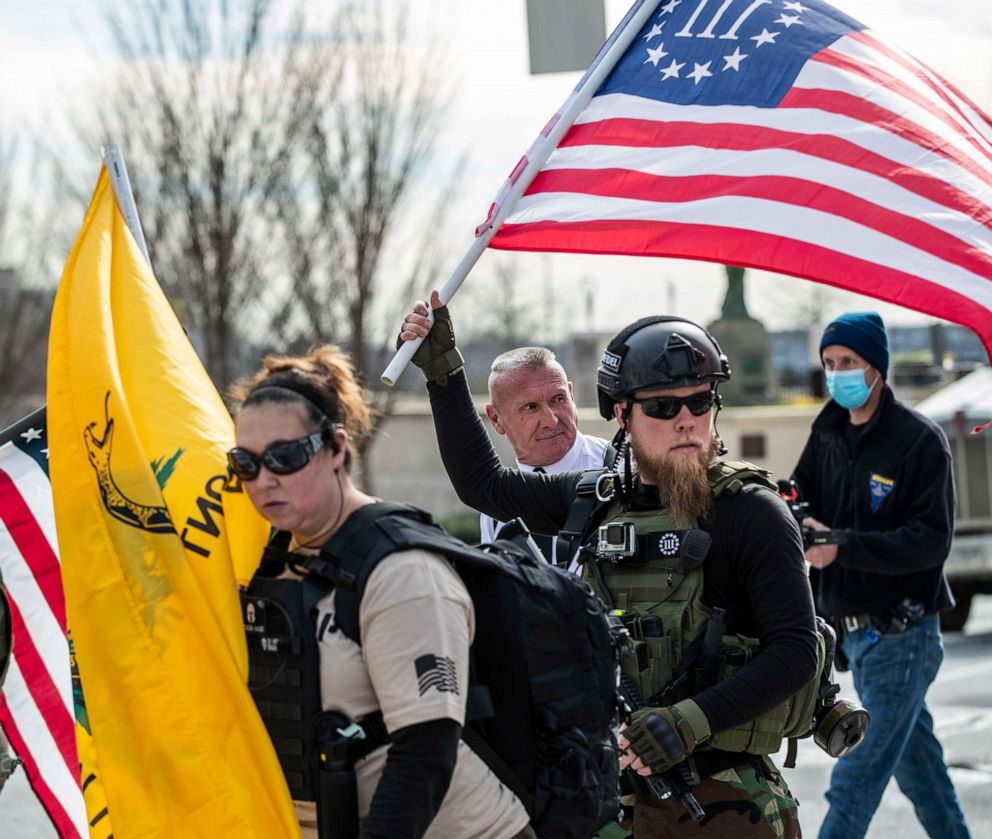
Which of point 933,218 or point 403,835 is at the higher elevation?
point 933,218

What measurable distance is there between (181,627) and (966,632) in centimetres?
1253

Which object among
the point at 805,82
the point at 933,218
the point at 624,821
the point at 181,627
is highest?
the point at 805,82

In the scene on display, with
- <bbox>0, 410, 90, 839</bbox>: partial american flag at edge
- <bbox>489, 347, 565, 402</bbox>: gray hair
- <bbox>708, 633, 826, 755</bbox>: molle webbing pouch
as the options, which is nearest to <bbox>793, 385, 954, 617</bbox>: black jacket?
<bbox>489, 347, 565, 402</bbox>: gray hair

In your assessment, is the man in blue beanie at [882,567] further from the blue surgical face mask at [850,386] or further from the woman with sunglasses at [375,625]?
the woman with sunglasses at [375,625]

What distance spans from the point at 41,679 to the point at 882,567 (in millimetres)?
3009

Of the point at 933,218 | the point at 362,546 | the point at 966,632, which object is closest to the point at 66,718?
the point at 362,546

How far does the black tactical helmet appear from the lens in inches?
144

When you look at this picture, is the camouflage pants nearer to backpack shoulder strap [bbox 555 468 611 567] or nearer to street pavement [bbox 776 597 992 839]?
backpack shoulder strap [bbox 555 468 611 567]

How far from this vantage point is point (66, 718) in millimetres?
4379

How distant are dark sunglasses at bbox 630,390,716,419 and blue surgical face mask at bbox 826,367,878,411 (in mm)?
2287

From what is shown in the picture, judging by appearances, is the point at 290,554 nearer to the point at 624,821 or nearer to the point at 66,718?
the point at 624,821

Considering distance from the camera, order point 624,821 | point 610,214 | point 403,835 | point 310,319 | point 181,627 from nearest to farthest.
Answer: point 403,835
point 181,627
point 624,821
point 610,214
point 310,319

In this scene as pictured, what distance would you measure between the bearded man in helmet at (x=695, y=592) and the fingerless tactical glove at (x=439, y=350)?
0.50m

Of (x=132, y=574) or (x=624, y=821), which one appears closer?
(x=132, y=574)
